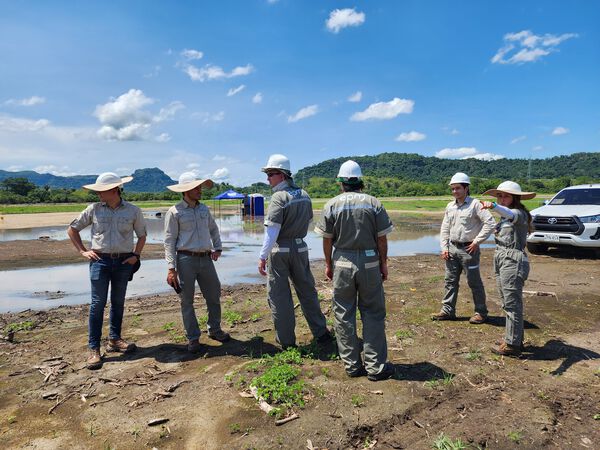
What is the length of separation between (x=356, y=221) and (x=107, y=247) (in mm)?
3197

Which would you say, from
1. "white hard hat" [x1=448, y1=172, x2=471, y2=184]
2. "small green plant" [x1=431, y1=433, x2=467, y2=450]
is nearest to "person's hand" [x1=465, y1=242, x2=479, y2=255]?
"white hard hat" [x1=448, y1=172, x2=471, y2=184]

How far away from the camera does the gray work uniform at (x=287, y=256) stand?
466 cm

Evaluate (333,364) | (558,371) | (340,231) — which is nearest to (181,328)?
(333,364)

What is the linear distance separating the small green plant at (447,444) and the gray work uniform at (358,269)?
1006mm

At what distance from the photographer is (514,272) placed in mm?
4594

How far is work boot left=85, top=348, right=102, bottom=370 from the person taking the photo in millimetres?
4652

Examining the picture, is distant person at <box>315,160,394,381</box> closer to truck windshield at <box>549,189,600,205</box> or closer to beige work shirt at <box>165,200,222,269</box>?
beige work shirt at <box>165,200,222,269</box>

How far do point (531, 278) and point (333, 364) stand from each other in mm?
6890

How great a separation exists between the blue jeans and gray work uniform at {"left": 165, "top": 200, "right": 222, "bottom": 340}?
2.29 feet

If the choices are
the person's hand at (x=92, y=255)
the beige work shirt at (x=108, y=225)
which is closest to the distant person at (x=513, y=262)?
the beige work shirt at (x=108, y=225)

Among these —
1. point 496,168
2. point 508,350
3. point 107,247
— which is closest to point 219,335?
point 107,247

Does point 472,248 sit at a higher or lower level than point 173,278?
higher

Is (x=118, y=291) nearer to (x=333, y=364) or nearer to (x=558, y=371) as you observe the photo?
(x=333, y=364)

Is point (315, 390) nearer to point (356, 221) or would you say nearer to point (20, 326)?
point (356, 221)
